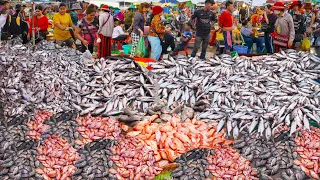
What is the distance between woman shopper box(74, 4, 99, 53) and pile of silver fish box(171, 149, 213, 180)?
552 cm

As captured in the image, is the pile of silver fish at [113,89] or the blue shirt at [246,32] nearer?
the pile of silver fish at [113,89]

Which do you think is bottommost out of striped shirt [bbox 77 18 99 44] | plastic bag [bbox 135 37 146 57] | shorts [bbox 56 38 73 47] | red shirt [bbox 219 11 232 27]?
plastic bag [bbox 135 37 146 57]

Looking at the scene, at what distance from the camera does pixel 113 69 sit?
635 cm

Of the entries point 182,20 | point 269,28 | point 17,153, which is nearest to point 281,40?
point 269,28

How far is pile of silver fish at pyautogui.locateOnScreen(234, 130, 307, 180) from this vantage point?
169 inches

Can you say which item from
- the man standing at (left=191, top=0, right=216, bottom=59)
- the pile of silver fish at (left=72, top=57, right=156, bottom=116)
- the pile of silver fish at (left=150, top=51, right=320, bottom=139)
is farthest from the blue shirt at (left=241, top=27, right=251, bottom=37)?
the pile of silver fish at (left=72, top=57, right=156, bottom=116)

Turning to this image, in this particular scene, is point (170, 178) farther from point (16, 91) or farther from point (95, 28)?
point (95, 28)

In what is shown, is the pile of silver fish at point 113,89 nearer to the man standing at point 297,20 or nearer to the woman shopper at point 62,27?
the woman shopper at point 62,27

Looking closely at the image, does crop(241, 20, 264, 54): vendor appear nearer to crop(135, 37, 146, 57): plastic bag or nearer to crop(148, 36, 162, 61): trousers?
crop(148, 36, 162, 61): trousers

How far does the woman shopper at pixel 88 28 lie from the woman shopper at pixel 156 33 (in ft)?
4.80

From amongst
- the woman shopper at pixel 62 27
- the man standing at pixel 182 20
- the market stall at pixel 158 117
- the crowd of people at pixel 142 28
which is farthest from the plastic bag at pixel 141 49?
the man standing at pixel 182 20

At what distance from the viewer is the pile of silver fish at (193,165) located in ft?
13.6

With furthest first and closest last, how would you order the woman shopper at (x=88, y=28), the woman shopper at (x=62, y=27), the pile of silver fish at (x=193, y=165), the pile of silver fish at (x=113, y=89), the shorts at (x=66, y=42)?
the shorts at (x=66, y=42), the woman shopper at (x=62, y=27), the woman shopper at (x=88, y=28), the pile of silver fish at (x=113, y=89), the pile of silver fish at (x=193, y=165)

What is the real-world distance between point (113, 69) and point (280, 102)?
8.28ft
